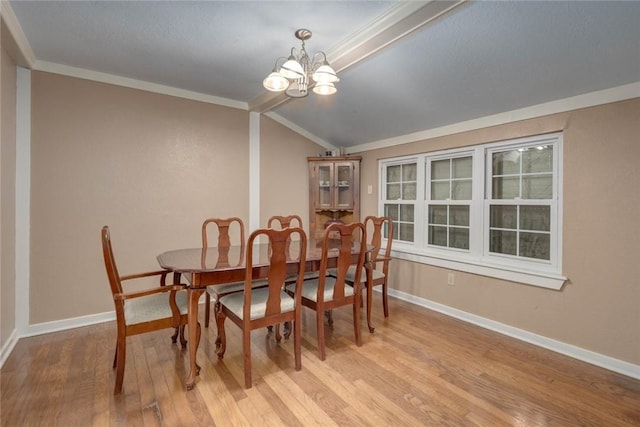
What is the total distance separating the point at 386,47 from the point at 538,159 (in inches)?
67.6

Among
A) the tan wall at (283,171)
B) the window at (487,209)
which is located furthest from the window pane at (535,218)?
the tan wall at (283,171)

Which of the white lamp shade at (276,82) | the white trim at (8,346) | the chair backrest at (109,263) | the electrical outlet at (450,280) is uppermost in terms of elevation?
the white lamp shade at (276,82)

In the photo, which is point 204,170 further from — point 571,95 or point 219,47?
point 571,95

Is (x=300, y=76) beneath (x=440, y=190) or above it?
above

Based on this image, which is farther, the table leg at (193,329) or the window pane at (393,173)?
the window pane at (393,173)

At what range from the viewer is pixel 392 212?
4.14 metres

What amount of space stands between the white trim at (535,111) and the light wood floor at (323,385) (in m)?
1.96

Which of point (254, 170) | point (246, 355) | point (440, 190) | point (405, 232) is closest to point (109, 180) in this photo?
point (254, 170)

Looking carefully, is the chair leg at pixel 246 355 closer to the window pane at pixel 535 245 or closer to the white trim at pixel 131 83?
the window pane at pixel 535 245

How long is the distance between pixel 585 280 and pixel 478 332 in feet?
3.11

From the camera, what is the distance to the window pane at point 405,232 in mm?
3924

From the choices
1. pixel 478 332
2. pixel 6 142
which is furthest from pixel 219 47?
pixel 478 332

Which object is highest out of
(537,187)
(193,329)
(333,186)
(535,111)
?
(535,111)

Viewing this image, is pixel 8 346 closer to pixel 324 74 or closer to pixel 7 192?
pixel 7 192
